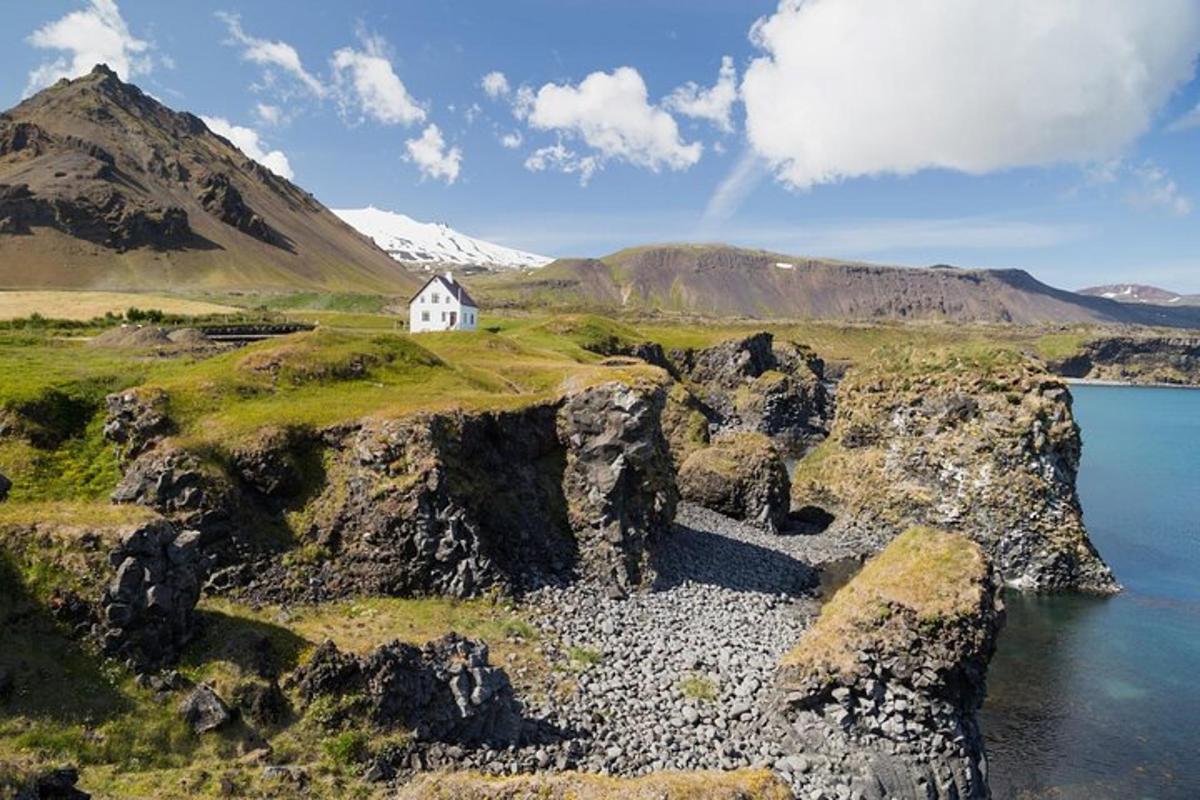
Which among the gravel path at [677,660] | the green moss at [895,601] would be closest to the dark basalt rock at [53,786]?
the gravel path at [677,660]

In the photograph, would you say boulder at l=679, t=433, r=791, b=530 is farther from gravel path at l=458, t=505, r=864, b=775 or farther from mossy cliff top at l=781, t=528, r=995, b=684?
mossy cliff top at l=781, t=528, r=995, b=684

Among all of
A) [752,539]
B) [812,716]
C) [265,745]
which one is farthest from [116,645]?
[752,539]

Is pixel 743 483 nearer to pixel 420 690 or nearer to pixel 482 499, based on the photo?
pixel 482 499

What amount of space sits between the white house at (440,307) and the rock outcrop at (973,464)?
201ft

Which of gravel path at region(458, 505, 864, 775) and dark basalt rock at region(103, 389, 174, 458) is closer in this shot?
gravel path at region(458, 505, 864, 775)

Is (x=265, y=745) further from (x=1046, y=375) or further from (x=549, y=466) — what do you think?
(x=1046, y=375)

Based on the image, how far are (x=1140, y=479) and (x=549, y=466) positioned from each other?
85612 mm

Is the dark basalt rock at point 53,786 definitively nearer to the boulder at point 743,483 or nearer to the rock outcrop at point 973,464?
the boulder at point 743,483

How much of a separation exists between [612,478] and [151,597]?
23960 mm

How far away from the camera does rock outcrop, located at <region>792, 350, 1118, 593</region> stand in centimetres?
4984

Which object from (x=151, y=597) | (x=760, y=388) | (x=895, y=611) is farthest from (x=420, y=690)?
(x=760, y=388)

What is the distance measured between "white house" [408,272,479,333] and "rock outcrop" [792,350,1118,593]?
201ft

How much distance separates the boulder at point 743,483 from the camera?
57594 millimetres

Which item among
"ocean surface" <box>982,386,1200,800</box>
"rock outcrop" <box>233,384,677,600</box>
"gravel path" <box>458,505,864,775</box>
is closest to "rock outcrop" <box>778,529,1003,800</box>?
"gravel path" <box>458,505,864,775</box>
